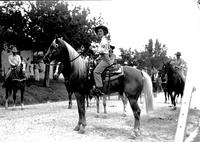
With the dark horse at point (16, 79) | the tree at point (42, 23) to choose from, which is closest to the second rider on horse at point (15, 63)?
the dark horse at point (16, 79)

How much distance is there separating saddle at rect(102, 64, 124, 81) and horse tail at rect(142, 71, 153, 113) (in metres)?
0.80

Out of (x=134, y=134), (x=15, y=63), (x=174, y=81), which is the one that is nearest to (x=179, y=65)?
(x=174, y=81)

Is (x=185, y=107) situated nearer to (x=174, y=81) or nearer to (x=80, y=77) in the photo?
(x=80, y=77)

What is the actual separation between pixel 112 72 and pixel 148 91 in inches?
52.0

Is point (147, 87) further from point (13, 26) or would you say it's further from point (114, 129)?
point (13, 26)

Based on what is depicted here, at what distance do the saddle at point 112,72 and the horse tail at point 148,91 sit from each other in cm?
80

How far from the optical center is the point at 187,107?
318 centimetres

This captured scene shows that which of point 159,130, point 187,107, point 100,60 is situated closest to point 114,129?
point 159,130

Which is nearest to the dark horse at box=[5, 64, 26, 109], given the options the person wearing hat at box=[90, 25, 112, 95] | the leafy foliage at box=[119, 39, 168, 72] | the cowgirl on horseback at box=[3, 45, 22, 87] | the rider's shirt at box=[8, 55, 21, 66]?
the cowgirl on horseback at box=[3, 45, 22, 87]

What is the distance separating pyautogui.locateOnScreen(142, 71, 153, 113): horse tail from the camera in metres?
8.33

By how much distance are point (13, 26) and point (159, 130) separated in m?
24.5

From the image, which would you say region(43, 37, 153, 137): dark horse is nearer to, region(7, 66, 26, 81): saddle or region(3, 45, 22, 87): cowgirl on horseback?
region(3, 45, 22, 87): cowgirl on horseback

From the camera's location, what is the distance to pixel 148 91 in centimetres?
840

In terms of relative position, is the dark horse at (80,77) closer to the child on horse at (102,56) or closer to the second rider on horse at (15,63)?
the child on horse at (102,56)
